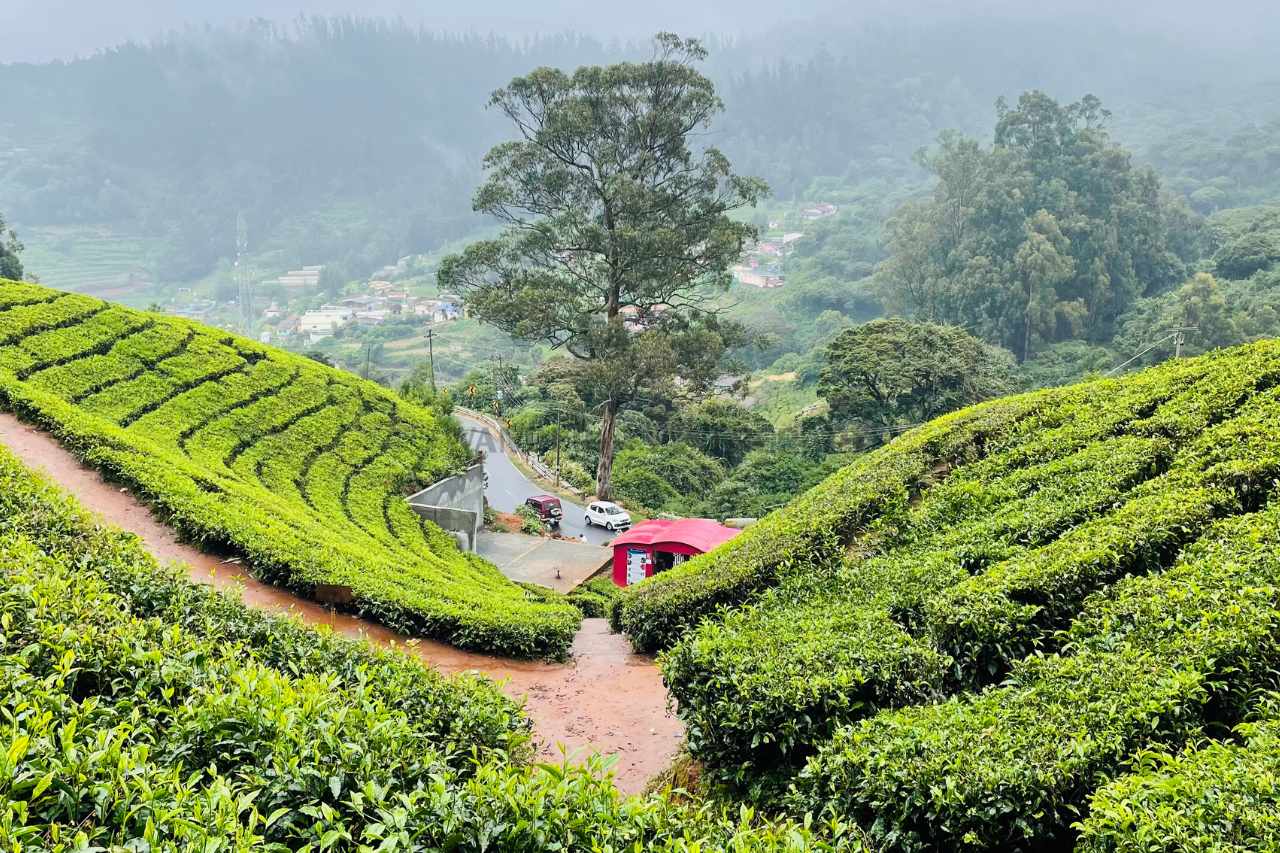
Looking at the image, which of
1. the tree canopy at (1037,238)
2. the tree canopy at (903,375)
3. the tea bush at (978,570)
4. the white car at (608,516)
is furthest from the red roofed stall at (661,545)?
the tree canopy at (1037,238)

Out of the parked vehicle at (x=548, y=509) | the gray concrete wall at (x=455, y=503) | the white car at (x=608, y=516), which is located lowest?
the white car at (x=608, y=516)

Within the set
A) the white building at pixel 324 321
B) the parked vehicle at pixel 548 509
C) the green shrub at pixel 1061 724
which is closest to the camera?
the green shrub at pixel 1061 724

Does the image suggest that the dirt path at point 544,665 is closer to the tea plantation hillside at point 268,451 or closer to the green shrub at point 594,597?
the tea plantation hillside at point 268,451

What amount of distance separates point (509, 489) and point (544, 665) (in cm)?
2099

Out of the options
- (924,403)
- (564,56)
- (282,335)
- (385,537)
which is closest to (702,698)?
(385,537)

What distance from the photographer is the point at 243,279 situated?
3898 inches

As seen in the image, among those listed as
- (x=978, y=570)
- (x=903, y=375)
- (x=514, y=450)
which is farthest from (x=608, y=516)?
(x=978, y=570)

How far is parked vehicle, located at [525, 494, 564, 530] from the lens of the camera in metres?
24.0

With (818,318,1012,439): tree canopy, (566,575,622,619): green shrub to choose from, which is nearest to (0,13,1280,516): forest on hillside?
(818,318,1012,439): tree canopy

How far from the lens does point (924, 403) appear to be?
31.1m

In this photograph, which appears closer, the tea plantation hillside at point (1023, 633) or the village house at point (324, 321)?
the tea plantation hillside at point (1023, 633)

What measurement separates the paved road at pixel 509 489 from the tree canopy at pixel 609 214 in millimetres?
3205

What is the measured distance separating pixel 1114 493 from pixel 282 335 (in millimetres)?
88594

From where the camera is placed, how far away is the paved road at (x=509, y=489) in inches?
977
